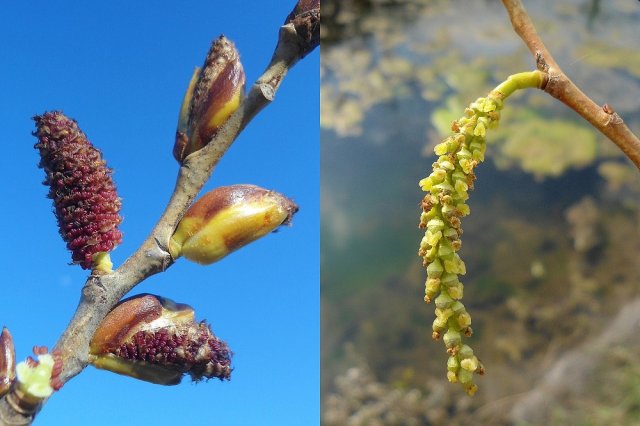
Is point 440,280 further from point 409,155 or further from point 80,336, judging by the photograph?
point 409,155

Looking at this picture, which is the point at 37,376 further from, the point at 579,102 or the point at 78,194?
the point at 579,102

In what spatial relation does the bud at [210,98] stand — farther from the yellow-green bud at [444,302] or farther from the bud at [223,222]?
the yellow-green bud at [444,302]

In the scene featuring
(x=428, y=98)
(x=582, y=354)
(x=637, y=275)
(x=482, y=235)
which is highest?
(x=428, y=98)

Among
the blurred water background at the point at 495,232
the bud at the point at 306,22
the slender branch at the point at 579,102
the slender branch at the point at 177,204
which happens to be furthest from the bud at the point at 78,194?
the blurred water background at the point at 495,232

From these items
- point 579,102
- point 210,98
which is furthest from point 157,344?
point 579,102

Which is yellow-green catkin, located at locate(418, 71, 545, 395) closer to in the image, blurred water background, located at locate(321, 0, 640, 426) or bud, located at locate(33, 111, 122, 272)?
bud, located at locate(33, 111, 122, 272)

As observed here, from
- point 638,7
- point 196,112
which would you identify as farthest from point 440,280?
point 638,7

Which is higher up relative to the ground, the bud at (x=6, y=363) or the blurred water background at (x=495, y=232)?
the blurred water background at (x=495, y=232)
